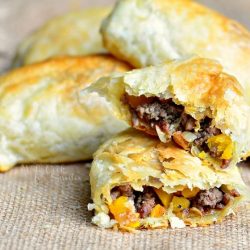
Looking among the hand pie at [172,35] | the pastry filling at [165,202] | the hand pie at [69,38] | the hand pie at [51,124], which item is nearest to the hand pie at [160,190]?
the pastry filling at [165,202]

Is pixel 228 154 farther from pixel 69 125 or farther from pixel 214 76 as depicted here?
pixel 69 125

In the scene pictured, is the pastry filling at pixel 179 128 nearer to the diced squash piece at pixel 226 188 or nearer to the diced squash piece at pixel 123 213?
the diced squash piece at pixel 226 188

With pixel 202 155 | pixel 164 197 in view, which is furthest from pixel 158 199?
pixel 202 155

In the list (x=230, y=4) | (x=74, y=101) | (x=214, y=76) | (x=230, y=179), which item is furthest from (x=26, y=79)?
(x=230, y=4)

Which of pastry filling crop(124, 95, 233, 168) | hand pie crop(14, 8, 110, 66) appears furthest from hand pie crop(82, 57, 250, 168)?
hand pie crop(14, 8, 110, 66)

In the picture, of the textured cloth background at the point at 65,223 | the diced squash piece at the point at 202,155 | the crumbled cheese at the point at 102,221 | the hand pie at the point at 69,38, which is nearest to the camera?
the textured cloth background at the point at 65,223

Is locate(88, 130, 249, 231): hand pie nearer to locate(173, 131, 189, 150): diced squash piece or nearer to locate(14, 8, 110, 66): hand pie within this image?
locate(173, 131, 189, 150): diced squash piece

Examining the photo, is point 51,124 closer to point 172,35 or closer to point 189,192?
point 172,35
